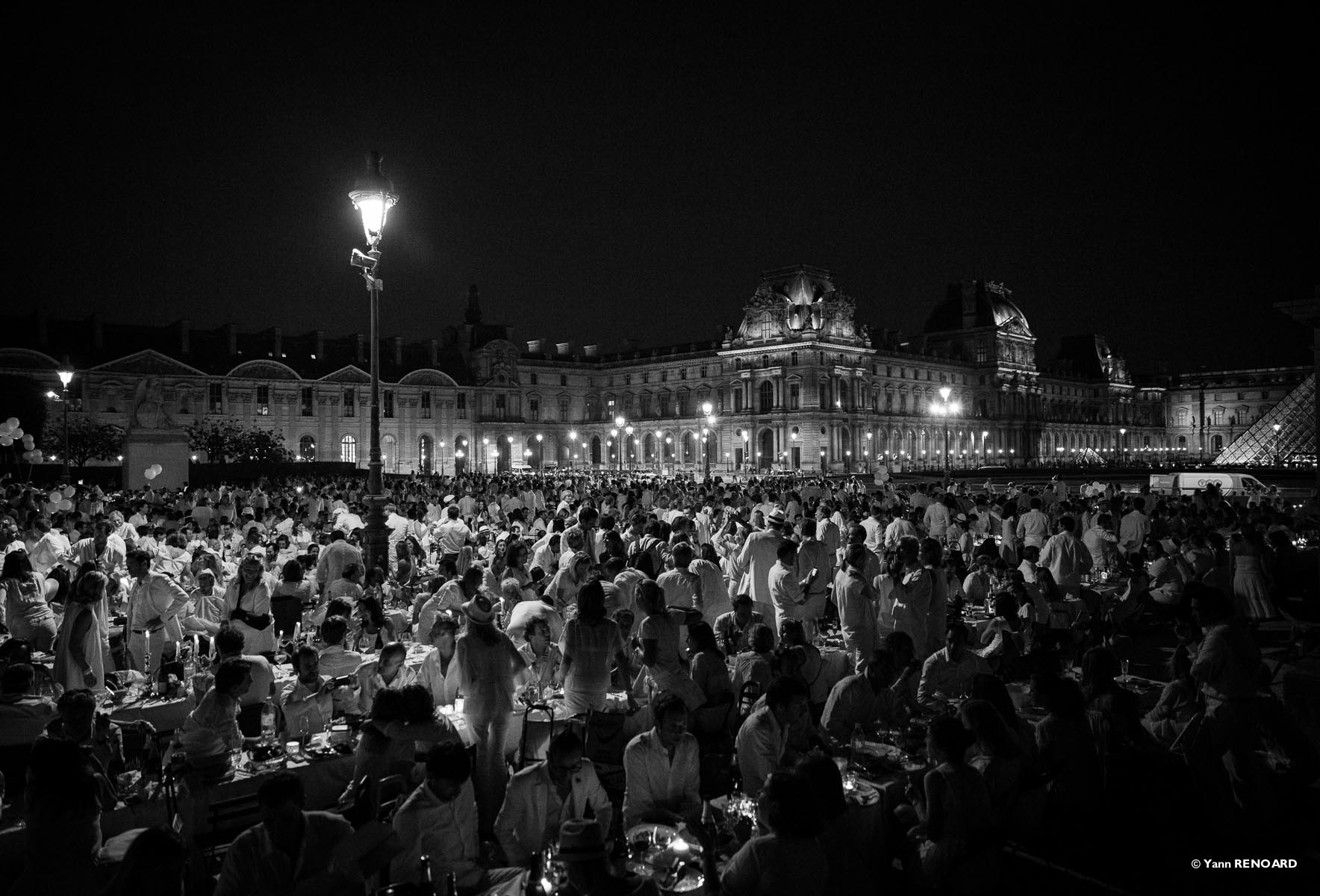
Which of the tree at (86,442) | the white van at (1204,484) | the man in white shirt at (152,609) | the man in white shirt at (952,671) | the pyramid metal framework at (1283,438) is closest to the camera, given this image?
the man in white shirt at (952,671)

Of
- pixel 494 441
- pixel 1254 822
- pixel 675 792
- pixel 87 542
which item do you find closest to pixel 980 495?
pixel 1254 822

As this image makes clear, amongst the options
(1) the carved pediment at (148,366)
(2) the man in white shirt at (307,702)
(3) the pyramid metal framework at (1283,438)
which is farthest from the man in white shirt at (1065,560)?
(1) the carved pediment at (148,366)

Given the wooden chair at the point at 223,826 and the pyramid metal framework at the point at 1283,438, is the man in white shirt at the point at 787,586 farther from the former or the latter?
the pyramid metal framework at the point at 1283,438

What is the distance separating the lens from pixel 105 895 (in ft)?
11.5

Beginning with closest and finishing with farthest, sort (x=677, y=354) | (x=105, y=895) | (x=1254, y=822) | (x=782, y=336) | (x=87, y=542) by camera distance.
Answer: (x=105, y=895) < (x=1254, y=822) < (x=87, y=542) < (x=782, y=336) < (x=677, y=354)

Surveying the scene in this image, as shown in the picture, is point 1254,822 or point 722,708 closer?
point 1254,822

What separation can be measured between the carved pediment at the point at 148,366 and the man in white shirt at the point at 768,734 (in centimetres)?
6607

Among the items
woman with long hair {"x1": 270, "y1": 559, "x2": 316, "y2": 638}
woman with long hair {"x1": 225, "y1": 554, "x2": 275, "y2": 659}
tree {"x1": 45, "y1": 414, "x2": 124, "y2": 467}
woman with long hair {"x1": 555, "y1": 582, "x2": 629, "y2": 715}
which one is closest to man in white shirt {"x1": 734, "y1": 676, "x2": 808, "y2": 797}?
woman with long hair {"x1": 555, "y1": 582, "x2": 629, "y2": 715}

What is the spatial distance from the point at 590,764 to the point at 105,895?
230cm

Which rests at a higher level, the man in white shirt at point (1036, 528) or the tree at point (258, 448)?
the tree at point (258, 448)

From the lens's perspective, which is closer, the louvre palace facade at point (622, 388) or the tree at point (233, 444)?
the tree at point (233, 444)

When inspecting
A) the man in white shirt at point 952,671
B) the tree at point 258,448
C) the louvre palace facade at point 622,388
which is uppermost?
the louvre palace facade at point 622,388

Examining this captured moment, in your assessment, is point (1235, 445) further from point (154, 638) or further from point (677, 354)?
point (154, 638)

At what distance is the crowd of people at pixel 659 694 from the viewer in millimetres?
3965
